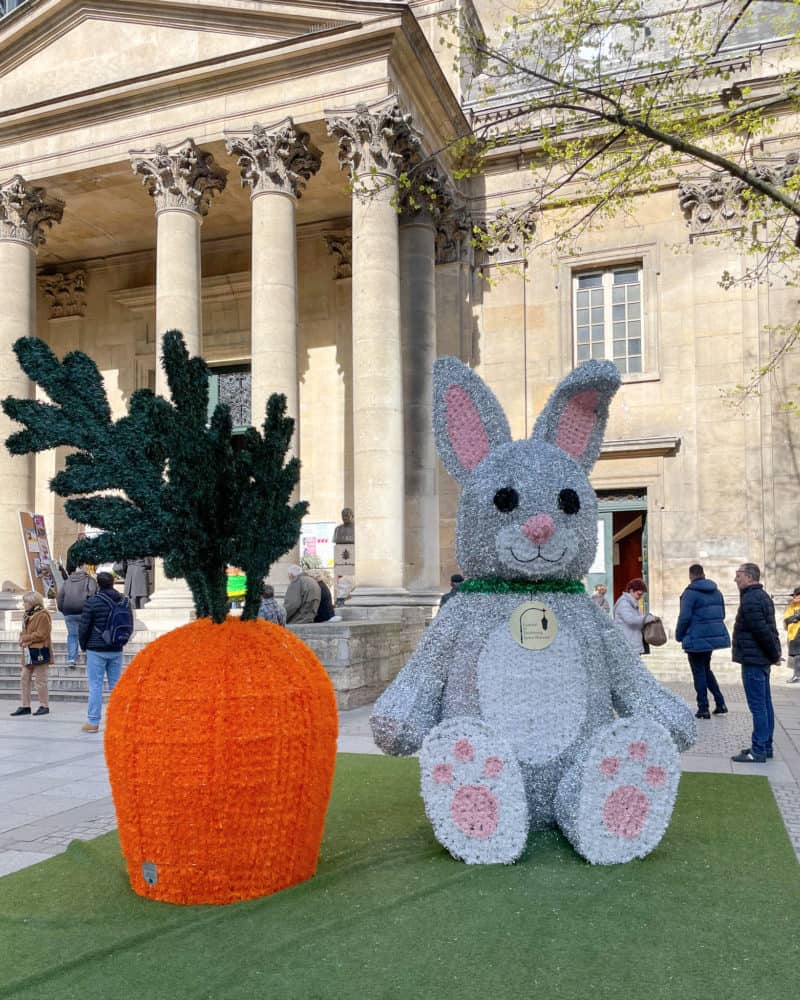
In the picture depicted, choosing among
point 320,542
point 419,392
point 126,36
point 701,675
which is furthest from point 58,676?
point 126,36

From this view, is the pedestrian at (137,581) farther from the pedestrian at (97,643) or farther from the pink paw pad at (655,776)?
the pink paw pad at (655,776)

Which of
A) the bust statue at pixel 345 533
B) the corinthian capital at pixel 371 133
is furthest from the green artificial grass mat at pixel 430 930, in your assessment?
the corinthian capital at pixel 371 133

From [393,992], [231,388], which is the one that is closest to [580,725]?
[393,992]

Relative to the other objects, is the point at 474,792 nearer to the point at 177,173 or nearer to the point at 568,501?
the point at 568,501

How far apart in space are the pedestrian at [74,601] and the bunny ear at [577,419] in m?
9.35

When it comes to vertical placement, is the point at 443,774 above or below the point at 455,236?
below

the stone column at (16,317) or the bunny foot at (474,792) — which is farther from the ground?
the stone column at (16,317)

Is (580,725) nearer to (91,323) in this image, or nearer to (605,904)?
(605,904)

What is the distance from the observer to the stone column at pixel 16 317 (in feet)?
57.9

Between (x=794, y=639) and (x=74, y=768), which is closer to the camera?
(x=74, y=768)

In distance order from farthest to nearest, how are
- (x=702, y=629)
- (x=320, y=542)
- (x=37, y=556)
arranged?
(x=320, y=542), (x=37, y=556), (x=702, y=629)

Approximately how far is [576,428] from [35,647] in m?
8.25

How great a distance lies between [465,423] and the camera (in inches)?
219

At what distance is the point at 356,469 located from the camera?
1588 cm
